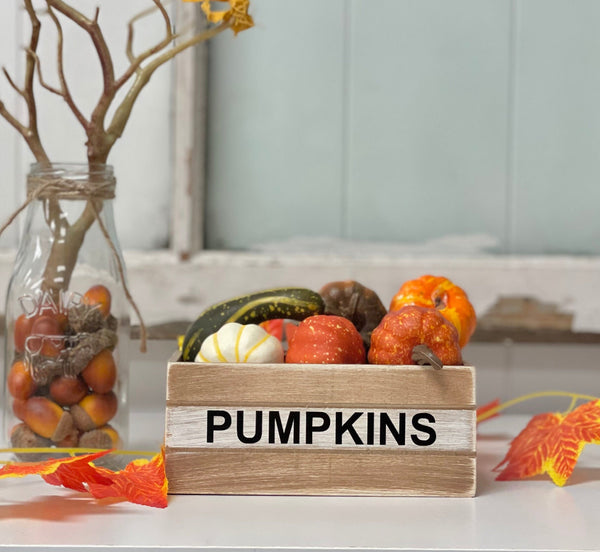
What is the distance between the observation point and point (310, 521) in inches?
26.6

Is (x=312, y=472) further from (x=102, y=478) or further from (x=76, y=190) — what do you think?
(x=76, y=190)

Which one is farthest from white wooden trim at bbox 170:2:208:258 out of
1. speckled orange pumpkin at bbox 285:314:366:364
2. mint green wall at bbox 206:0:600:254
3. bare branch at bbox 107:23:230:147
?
speckled orange pumpkin at bbox 285:314:366:364

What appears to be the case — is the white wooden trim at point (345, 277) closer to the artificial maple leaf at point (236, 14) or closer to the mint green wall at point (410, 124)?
the mint green wall at point (410, 124)

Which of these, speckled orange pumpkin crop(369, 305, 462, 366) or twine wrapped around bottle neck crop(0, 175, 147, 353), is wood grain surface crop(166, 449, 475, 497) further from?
twine wrapped around bottle neck crop(0, 175, 147, 353)

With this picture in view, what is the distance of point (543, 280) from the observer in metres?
1.21

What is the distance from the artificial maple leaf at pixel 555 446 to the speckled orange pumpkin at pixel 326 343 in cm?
20

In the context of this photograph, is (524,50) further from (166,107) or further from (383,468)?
(383,468)

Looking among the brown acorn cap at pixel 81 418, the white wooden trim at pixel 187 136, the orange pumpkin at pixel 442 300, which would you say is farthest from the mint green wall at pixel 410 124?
the brown acorn cap at pixel 81 418

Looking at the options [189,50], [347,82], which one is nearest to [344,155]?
[347,82]

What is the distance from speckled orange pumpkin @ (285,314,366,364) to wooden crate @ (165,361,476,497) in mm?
18

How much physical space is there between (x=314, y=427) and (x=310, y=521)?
0.29 feet

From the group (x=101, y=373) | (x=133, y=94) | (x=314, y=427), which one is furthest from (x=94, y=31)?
(x=314, y=427)

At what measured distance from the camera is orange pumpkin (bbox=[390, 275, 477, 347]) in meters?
0.87

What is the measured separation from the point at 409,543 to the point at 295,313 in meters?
0.27
